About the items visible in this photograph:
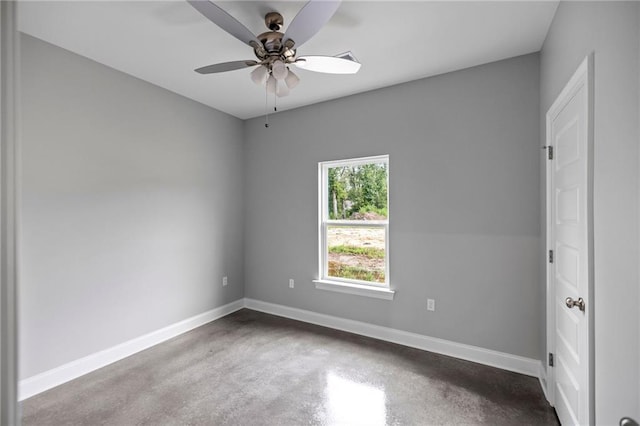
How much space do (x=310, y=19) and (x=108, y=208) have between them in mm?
2391

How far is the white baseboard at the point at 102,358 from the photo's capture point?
2304mm

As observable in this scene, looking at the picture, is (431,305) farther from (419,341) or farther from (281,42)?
(281,42)

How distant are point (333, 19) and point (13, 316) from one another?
226 cm

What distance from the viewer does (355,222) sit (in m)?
3.54

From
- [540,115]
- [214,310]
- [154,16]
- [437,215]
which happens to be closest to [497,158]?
[540,115]

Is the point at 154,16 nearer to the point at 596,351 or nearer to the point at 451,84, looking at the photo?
the point at 451,84

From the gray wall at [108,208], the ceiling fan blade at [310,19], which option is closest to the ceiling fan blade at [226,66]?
the ceiling fan blade at [310,19]

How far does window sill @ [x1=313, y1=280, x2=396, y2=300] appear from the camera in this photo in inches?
128

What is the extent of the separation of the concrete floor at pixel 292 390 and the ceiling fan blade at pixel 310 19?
8.01 ft

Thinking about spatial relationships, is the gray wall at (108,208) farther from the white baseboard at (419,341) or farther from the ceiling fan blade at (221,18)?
the ceiling fan blade at (221,18)

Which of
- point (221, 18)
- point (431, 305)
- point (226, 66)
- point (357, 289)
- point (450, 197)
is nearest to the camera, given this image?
point (221, 18)

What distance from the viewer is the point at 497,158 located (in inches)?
106

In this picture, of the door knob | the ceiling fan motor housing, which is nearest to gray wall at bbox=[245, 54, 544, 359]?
the door knob

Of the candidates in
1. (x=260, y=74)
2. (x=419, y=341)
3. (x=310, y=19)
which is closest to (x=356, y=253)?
(x=419, y=341)
